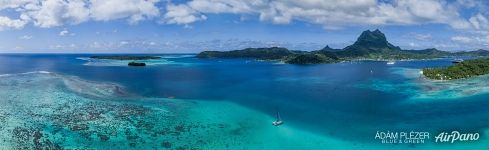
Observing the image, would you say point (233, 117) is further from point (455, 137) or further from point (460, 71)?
point (460, 71)

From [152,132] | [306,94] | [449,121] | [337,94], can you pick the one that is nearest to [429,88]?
[337,94]

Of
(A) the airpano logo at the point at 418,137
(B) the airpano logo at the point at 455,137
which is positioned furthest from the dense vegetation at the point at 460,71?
(A) the airpano logo at the point at 418,137

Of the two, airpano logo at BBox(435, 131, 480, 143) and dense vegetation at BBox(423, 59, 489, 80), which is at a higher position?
dense vegetation at BBox(423, 59, 489, 80)

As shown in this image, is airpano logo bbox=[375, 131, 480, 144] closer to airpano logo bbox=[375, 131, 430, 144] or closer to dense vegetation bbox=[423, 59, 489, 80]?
airpano logo bbox=[375, 131, 430, 144]

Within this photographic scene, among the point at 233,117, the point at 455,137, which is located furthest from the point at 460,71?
the point at 233,117

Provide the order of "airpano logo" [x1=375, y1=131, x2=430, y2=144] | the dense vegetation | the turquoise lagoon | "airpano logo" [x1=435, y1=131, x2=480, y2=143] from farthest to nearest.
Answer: the dense vegetation → the turquoise lagoon → "airpano logo" [x1=435, y1=131, x2=480, y2=143] → "airpano logo" [x1=375, y1=131, x2=430, y2=144]

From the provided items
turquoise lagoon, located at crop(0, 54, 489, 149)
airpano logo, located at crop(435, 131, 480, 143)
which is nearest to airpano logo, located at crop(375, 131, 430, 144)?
turquoise lagoon, located at crop(0, 54, 489, 149)
